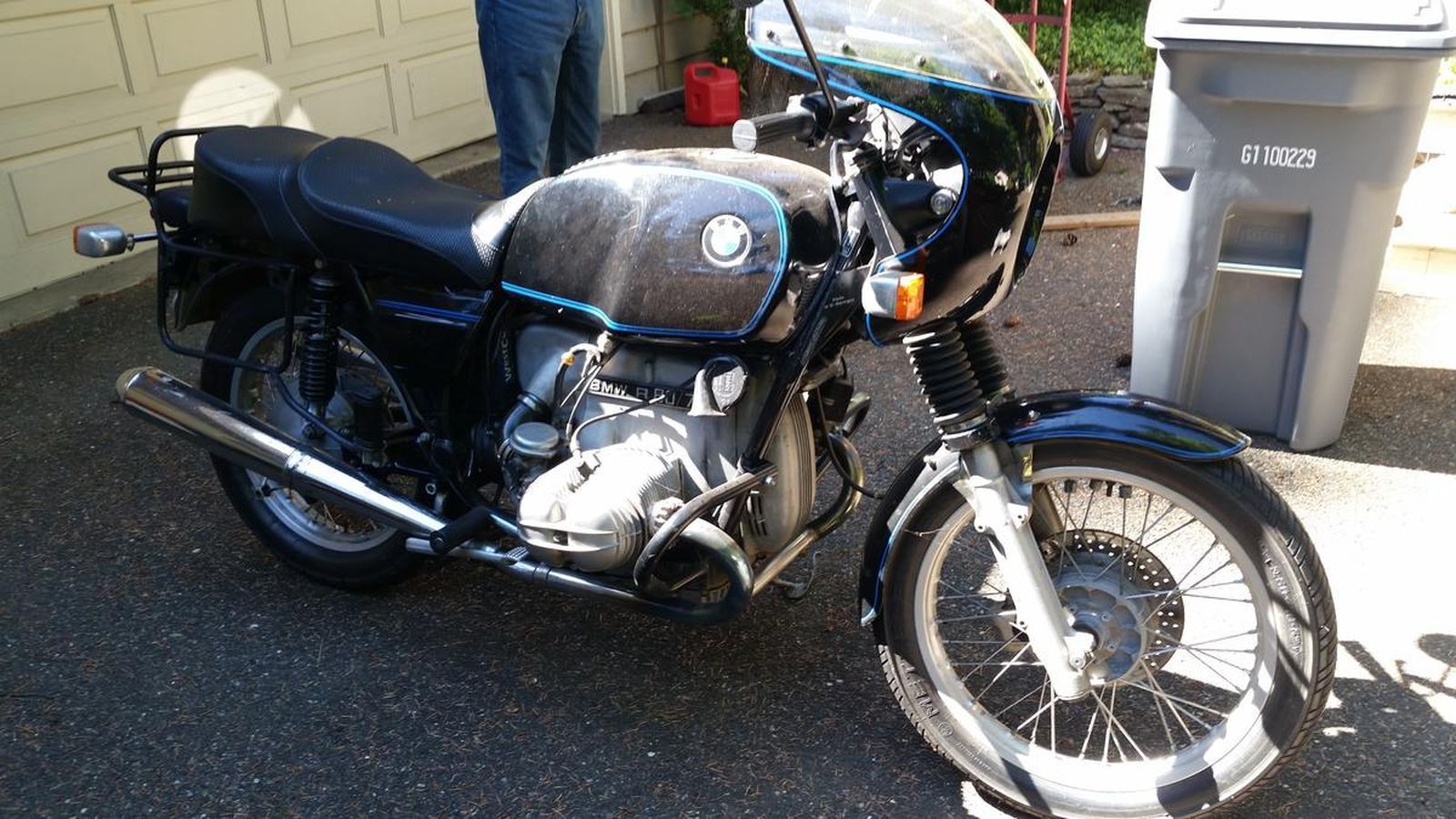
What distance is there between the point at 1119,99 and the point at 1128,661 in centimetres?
593

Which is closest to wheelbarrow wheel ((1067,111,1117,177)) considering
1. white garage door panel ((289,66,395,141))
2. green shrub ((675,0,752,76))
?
green shrub ((675,0,752,76))

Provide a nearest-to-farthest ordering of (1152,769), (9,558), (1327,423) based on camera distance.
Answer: (1152,769) < (9,558) < (1327,423)

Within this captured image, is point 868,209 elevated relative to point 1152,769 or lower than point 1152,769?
elevated

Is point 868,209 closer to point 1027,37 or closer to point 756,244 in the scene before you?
point 756,244

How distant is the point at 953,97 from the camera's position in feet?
7.41

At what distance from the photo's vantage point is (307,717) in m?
3.01

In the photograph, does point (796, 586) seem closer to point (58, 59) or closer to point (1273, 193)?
point (1273, 193)

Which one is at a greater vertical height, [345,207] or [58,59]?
[345,207]

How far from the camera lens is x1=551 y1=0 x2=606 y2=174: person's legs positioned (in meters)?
5.04

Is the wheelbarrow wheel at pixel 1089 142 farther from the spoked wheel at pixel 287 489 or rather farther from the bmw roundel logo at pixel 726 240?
the bmw roundel logo at pixel 726 240

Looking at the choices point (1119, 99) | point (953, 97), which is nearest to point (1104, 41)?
point (1119, 99)

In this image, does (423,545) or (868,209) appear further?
(423,545)

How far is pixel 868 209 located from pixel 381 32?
5303 millimetres

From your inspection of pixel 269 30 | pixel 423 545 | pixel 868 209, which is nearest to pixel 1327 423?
pixel 868 209
